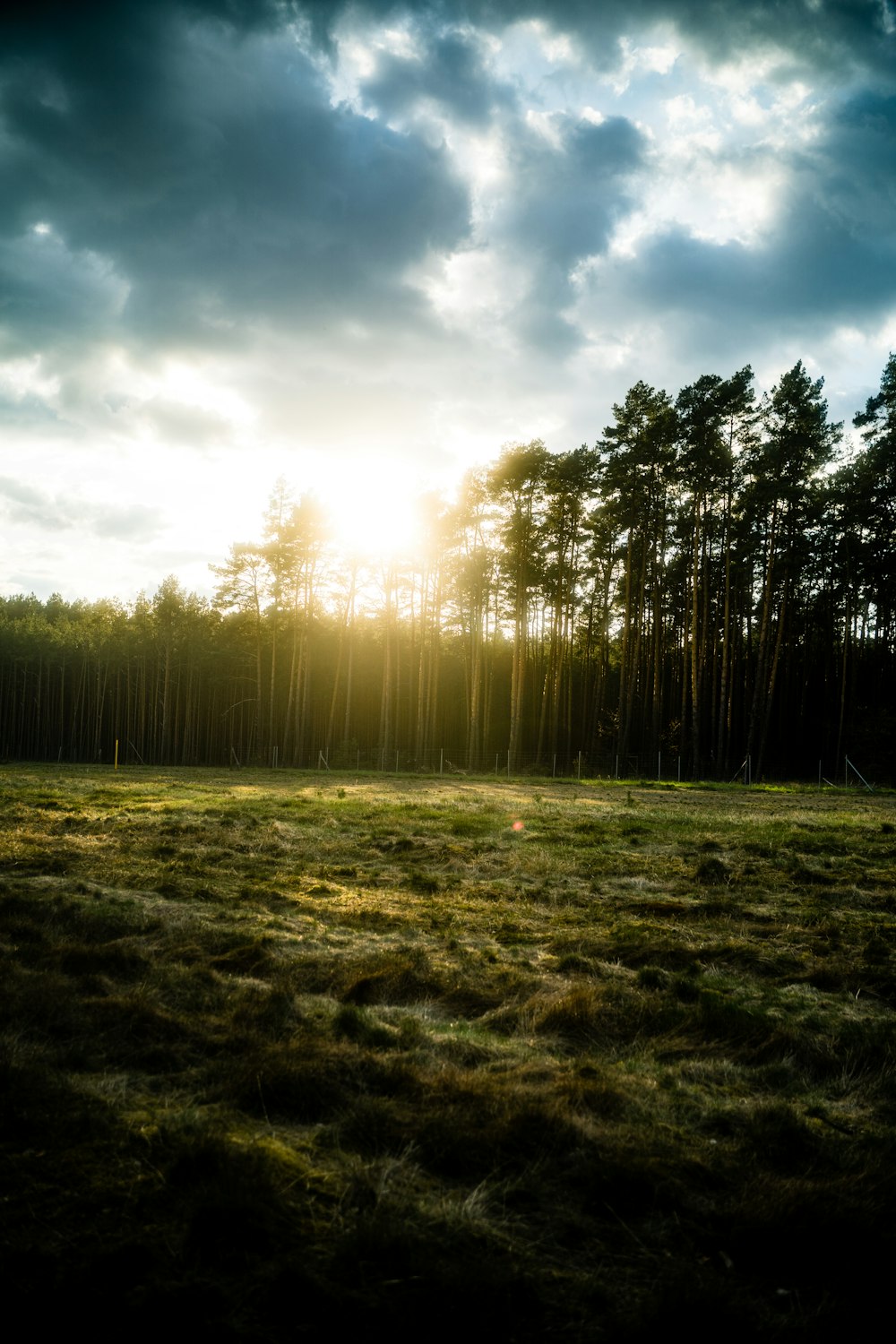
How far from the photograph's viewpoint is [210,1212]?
2.31 metres

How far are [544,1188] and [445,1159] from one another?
408 millimetres

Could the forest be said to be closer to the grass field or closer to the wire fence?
the wire fence

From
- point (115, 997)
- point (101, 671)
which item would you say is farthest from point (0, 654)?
point (115, 997)

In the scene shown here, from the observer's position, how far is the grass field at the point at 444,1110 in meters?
2.10

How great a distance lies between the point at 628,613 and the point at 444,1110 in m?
33.1

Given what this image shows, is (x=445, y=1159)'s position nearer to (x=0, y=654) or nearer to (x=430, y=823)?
(x=430, y=823)

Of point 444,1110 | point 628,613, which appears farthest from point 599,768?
point 444,1110

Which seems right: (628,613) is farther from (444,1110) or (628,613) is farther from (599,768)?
(444,1110)

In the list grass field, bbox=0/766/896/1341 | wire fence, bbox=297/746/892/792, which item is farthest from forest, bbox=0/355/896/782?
grass field, bbox=0/766/896/1341

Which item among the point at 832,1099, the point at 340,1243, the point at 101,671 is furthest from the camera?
the point at 101,671

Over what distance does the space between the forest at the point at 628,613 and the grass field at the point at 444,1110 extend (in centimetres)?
2498

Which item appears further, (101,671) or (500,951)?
(101,671)

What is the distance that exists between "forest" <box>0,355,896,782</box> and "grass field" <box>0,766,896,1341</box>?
24981 mm

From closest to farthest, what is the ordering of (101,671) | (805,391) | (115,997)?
(115,997), (805,391), (101,671)
